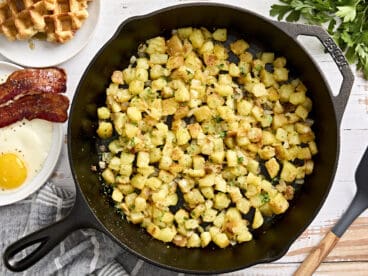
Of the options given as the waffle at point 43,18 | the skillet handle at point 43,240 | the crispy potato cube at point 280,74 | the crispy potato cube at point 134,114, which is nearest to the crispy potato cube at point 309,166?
the crispy potato cube at point 280,74

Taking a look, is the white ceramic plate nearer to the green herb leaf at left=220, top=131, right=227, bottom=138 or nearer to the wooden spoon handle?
the green herb leaf at left=220, top=131, right=227, bottom=138

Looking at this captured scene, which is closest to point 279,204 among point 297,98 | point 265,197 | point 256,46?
point 265,197

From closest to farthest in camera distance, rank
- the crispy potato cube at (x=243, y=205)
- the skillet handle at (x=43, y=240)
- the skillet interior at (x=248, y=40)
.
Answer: the skillet handle at (x=43, y=240)
the skillet interior at (x=248, y=40)
the crispy potato cube at (x=243, y=205)

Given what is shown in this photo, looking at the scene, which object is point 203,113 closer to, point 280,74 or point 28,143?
point 280,74

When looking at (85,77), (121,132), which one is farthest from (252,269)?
(85,77)

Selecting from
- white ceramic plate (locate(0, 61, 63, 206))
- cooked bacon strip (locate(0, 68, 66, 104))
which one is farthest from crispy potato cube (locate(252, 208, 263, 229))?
cooked bacon strip (locate(0, 68, 66, 104))

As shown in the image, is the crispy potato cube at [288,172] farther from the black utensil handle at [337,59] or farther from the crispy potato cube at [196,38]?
the crispy potato cube at [196,38]
